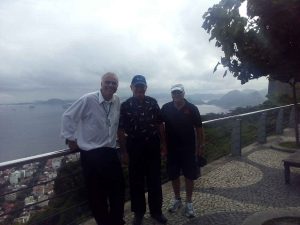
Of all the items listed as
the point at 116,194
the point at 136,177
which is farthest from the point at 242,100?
the point at 116,194

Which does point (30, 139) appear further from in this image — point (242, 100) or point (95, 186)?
point (95, 186)

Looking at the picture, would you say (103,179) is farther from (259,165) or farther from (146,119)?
(259,165)

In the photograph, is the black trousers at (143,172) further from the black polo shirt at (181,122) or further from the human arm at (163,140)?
the black polo shirt at (181,122)

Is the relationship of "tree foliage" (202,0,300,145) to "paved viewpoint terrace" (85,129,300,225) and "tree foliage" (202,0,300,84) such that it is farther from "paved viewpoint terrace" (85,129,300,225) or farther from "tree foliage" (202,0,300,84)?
"paved viewpoint terrace" (85,129,300,225)

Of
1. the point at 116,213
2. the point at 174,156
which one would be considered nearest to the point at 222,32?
the point at 174,156

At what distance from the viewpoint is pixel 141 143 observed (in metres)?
4.56

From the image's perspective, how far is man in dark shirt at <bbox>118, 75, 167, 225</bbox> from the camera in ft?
14.7

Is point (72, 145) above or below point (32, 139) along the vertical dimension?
above

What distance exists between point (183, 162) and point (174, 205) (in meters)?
0.68

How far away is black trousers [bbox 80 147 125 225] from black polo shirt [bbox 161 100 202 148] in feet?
3.63

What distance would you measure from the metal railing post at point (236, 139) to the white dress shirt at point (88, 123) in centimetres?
558

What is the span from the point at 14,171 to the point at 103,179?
100 cm

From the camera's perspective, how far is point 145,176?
4.89 m

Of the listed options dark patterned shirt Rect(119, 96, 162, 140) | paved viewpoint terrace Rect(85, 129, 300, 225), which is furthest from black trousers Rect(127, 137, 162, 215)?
paved viewpoint terrace Rect(85, 129, 300, 225)
